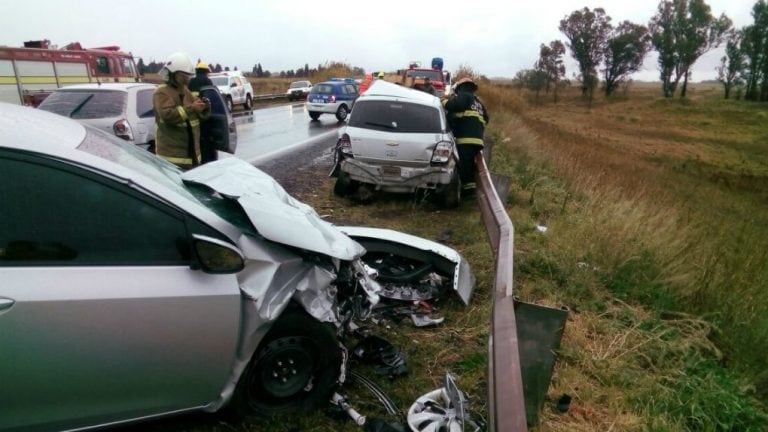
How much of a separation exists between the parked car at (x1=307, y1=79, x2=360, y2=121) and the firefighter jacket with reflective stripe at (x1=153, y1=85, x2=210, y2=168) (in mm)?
14208

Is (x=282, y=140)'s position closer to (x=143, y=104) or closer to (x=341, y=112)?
(x=143, y=104)

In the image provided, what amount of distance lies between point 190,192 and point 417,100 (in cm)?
555

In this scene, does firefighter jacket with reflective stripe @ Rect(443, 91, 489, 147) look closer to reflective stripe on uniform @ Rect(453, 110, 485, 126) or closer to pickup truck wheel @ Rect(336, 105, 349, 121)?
reflective stripe on uniform @ Rect(453, 110, 485, 126)

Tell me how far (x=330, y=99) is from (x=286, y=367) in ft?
59.1

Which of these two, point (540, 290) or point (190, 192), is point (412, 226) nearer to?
point (540, 290)

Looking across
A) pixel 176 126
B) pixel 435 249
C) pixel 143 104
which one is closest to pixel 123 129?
pixel 143 104

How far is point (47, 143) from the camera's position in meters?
2.23

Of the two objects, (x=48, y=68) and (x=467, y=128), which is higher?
(x=48, y=68)

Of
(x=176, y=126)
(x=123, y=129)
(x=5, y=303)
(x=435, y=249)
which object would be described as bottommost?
(x=435, y=249)

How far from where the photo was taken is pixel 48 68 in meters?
16.1

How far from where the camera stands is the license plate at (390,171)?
24.1 ft

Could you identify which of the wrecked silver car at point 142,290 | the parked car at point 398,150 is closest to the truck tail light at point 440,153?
the parked car at point 398,150

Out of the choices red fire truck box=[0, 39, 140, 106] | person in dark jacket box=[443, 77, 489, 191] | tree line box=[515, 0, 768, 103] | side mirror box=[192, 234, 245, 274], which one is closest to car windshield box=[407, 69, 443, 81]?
red fire truck box=[0, 39, 140, 106]

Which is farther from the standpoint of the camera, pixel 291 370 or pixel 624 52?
pixel 624 52
